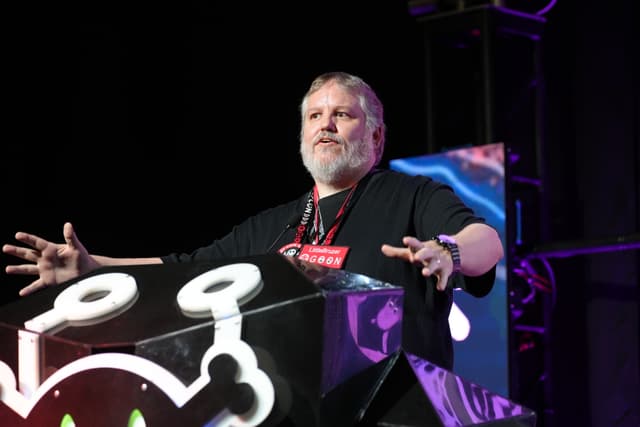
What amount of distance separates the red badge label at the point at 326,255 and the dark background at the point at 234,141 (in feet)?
5.64

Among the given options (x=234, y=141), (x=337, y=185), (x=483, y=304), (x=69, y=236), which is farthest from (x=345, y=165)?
(x=234, y=141)

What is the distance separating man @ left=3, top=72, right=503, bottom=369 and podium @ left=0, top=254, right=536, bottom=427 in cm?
17

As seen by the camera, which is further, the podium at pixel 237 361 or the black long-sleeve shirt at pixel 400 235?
the black long-sleeve shirt at pixel 400 235

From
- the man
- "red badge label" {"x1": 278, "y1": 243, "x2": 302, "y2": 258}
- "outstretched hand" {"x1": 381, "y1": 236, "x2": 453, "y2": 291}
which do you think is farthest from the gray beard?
"outstretched hand" {"x1": 381, "y1": 236, "x2": 453, "y2": 291}

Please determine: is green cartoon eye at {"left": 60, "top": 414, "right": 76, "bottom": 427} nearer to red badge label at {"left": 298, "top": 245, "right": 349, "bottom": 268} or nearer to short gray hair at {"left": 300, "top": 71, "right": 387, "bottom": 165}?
red badge label at {"left": 298, "top": 245, "right": 349, "bottom": 268}

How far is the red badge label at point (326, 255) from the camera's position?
5.90 feet

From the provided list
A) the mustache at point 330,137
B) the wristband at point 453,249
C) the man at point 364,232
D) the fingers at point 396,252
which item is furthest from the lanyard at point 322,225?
the fingers at point 396,252

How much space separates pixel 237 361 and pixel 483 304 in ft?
8.32

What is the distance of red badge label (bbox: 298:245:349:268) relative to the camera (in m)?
1.80

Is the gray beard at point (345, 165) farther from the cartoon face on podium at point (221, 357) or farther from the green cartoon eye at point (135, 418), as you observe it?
the green cartoon eye at point (135, 418)

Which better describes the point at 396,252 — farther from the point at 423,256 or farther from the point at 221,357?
the point at 221,357

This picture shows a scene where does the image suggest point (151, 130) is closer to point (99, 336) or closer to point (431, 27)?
point (431, 27)

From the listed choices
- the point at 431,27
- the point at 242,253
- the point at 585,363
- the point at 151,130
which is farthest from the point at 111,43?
the point at 585,363

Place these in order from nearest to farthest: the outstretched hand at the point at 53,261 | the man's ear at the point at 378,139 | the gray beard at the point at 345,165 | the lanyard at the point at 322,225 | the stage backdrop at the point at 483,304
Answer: the outstretched hand at the point at 53,261
the lanyard at the point at 322,225
the gray beard at the point at 345,165
the man's ear at the point at 378,139
the stage backdrop at the point at 483,304
